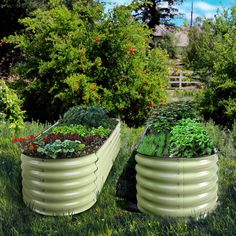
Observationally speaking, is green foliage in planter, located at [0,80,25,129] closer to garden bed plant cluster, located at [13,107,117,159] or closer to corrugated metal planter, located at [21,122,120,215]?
garden bed plant cluster, located at [13,107,117,159]

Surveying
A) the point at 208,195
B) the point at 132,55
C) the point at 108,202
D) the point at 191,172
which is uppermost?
the point at 132,55

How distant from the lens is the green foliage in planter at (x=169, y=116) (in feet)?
15.9

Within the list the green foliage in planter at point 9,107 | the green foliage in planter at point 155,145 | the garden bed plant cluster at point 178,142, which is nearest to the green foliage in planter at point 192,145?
the garden bed plant cluster at point 178,142

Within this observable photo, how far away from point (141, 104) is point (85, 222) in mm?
6156

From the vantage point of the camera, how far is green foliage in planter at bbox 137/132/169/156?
12.2 feet

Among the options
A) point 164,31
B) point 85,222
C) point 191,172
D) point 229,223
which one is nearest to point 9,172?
point 85,222

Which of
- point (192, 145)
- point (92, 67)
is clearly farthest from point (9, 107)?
point (92, 67)

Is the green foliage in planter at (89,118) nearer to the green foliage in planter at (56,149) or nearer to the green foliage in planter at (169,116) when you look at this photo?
the green foliage in planter at (169,116)

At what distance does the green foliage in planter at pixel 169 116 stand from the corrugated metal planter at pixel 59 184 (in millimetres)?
1452

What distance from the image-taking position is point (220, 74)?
911cm

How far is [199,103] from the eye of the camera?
942 cm

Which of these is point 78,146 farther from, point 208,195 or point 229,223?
point 229,223

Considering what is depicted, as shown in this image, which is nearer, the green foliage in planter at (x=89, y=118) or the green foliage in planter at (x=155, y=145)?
the green foliage in planter at (x=155, y=145)

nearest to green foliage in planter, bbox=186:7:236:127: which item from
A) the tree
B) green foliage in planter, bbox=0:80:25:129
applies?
green foliage in planter, bbox=0:80:25:129
